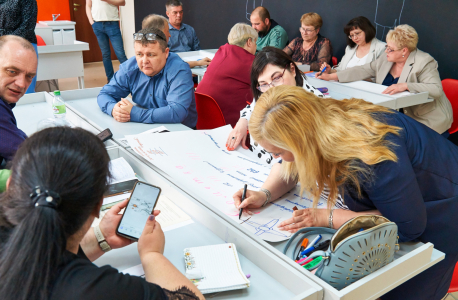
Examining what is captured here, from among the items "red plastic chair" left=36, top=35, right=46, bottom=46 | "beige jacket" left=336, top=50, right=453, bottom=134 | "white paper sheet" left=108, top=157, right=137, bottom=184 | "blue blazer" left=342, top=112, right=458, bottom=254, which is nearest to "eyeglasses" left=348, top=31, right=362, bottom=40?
"beige jacket" left=336, top=50, right=453, bottom=134

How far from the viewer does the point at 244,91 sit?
2.96m

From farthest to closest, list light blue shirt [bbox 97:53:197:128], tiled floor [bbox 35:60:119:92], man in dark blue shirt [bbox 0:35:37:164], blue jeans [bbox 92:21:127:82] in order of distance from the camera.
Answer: tiled floor [bbox 35:60:119:92] → blue jeans [bbox 92:21:127:82] → light blue shirt [bbox 97:53:197:128] → man in dark blue shirt [bbox 0:35:37:164]

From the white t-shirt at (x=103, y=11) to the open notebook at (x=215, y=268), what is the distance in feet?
17.2

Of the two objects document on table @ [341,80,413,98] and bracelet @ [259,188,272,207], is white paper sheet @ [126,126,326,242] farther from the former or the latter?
document on table @ [341,80,413,98]

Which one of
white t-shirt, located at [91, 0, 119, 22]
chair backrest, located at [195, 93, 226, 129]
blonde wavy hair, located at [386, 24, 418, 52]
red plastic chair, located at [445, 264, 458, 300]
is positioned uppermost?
white t-shirt, located at [91, 0, 119, 22]

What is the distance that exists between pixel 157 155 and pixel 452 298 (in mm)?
1707

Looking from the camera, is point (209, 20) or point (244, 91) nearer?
point (244, 91)

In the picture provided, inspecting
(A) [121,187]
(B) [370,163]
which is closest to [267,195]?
(B) [370,163]

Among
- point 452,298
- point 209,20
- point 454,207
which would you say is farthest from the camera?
point 209,20

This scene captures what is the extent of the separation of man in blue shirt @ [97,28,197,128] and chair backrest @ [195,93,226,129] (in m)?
0.10

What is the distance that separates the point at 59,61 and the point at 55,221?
4387 mm

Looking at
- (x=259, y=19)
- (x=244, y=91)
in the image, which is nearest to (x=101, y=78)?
(x=259, y=19)

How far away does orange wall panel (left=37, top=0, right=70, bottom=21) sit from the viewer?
693 centimetres

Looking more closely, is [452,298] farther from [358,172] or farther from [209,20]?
[209,20]
